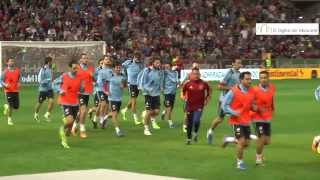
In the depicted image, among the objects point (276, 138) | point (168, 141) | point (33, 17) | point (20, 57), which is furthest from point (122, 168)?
point (33, 17)

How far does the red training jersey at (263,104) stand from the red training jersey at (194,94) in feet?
9.49

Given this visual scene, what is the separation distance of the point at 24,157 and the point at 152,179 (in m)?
3.99

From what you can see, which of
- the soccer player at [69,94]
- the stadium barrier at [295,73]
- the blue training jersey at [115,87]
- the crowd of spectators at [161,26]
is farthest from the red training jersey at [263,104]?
the stadium barrier at [295,73]

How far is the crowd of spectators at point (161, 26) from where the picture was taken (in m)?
46.8

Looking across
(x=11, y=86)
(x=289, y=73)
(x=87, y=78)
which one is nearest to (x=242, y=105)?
(x=87, y=78)

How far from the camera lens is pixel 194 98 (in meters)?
16.6

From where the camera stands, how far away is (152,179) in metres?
11.4

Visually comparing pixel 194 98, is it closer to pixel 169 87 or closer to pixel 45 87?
pixel 169 87

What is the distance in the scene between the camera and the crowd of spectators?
46.8 metres

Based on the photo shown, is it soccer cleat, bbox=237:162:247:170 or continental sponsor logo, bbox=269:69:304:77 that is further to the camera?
continental sponsor logo, bbox=269:69:304:77

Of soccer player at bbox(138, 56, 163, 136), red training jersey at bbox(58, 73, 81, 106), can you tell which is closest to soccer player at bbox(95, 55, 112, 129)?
soccer player at bbox(138, 56, 163, 136)

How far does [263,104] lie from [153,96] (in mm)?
6193

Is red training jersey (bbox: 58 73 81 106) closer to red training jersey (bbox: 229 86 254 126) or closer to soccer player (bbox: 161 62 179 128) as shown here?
red training jersey (bbox: 229 86 254 126)

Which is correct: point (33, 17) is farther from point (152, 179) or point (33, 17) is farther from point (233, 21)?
point (152, 179)
